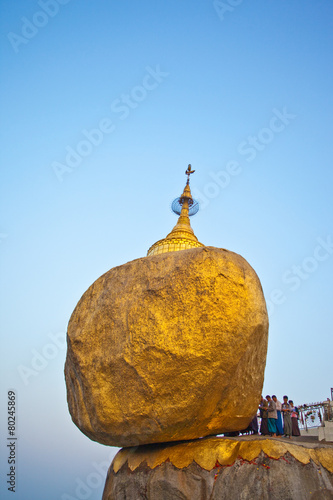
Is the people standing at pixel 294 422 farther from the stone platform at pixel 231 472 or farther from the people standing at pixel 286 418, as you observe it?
the stone platform at pixel 231 472

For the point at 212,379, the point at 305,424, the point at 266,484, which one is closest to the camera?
the point at 266,484

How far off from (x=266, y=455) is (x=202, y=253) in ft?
10.9

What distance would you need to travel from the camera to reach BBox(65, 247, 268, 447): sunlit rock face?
6.30 metres

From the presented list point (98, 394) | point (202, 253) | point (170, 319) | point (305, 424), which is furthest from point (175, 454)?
point (305, 424)

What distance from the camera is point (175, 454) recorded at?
6.80 m

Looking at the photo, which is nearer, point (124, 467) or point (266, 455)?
point (266, 455)

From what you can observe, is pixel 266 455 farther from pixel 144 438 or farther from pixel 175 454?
pixel 144 438

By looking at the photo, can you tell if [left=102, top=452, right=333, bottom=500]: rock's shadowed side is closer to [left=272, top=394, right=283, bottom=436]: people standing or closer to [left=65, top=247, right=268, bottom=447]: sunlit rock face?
[left=65, top=247, right=268, bottom=447]: sunlit rock face

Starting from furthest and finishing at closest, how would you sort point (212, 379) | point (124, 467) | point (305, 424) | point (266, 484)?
point (305, 424) → point (124, 467) → point (212, 379) → point (266, 484)

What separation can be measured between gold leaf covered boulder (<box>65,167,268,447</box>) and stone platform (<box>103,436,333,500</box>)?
38 cm

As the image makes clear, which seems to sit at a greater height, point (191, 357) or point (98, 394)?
point (191, 357)

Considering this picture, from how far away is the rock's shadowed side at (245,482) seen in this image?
5.91 metres

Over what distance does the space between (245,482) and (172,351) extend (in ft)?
7.28

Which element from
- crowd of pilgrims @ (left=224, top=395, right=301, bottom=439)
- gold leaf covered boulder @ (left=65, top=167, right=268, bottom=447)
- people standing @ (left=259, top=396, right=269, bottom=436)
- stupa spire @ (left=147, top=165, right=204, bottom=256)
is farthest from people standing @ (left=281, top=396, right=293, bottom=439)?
stupa spire @ (left=147, top=165, right=204, bottom=256)
